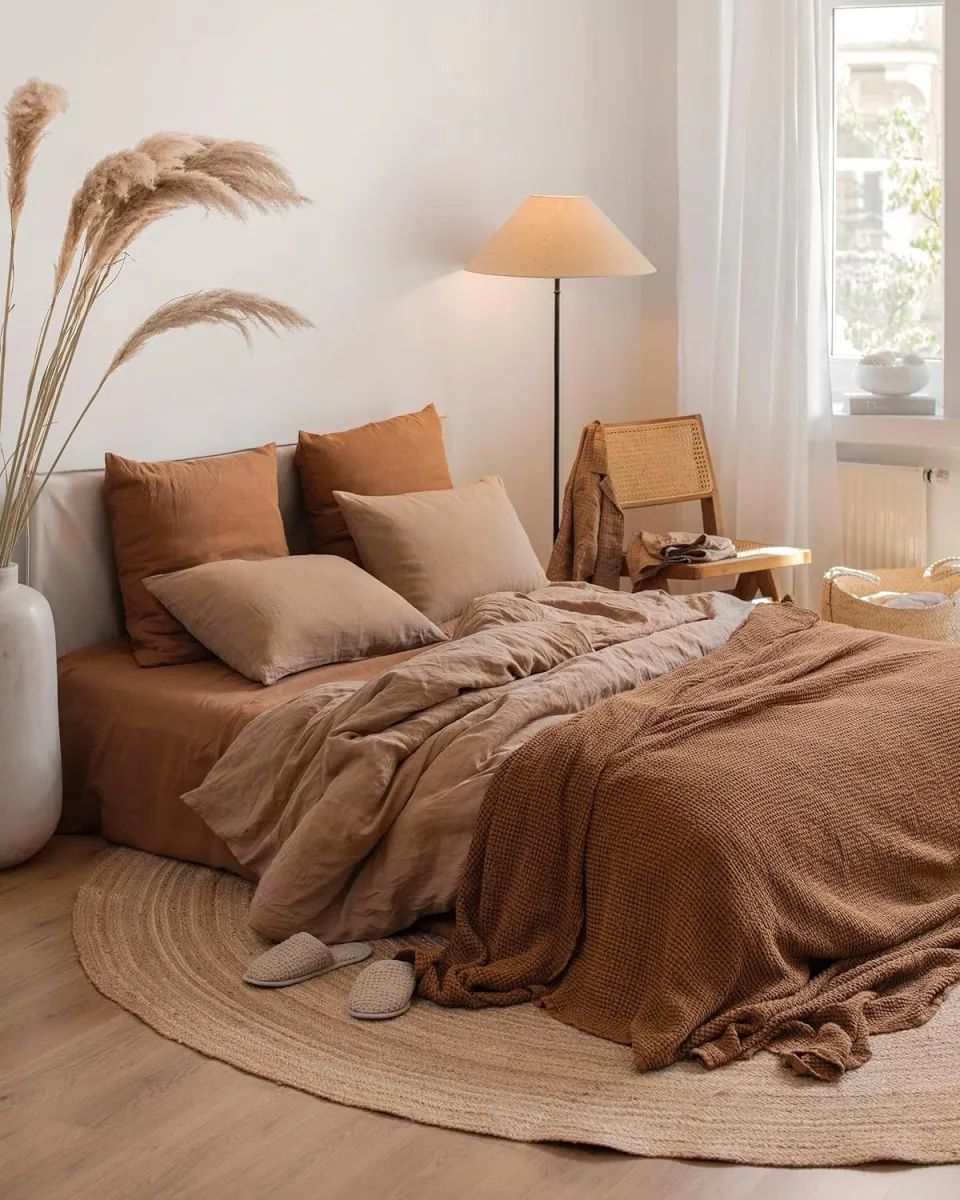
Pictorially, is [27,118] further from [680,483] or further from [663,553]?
[680,483]

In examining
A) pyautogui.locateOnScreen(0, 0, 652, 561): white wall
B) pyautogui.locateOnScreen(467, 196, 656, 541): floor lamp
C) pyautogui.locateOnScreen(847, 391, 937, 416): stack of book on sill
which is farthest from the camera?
pyautogui.locateOnScreen(847, 391, 937, 416): stack of book on sill

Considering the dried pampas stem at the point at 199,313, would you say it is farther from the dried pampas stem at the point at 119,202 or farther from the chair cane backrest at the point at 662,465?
the chair cane backrest at the point at 662,465

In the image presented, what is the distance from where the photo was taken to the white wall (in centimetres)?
372

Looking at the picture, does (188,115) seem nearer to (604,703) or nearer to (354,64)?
(354,64)

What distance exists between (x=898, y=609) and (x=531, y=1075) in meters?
2.37

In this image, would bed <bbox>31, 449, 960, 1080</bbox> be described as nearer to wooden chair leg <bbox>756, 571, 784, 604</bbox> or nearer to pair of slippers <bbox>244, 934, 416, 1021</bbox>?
pair of slippers <bbox>244, 934, 416, 1021</bbox>

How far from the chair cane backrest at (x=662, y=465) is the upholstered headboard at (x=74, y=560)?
1660 millimetres

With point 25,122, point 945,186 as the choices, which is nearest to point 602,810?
point 25,122

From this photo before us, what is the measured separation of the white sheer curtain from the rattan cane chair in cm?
24

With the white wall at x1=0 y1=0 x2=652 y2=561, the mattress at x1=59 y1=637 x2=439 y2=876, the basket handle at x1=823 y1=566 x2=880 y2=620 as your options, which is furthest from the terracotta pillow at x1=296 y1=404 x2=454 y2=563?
the basket handle at x1=823 y1=566 x2=880 y2=620

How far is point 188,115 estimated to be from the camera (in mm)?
3879

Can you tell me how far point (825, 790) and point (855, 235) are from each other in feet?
10.0

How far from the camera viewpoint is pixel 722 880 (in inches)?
99.6

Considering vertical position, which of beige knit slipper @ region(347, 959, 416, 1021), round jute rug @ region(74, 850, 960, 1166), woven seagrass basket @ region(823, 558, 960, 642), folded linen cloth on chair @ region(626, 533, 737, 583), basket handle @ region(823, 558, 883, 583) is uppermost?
folded linen cloth on chair @ region(626, 533, 737, 583)
